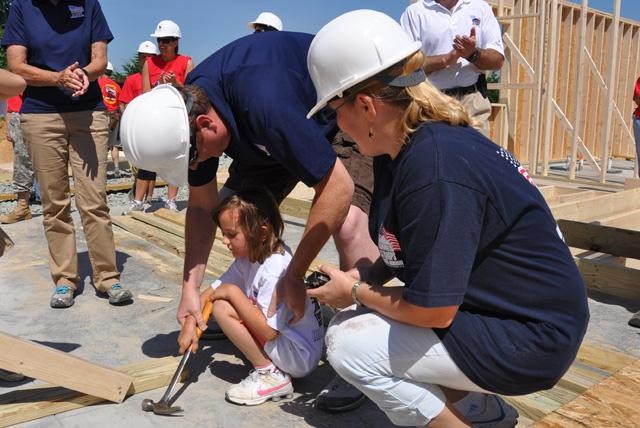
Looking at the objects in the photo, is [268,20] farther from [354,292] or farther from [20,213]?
[354,292]

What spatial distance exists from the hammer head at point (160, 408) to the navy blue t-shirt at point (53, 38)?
81.7 inches

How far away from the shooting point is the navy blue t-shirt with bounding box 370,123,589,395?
1.55 metres

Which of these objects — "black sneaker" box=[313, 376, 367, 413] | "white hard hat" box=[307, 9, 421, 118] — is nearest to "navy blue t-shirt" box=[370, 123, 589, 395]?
"white hard hat" box=[307, 9, 421, 118]

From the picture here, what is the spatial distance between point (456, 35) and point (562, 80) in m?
9.38

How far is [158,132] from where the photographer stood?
2236 millimetres

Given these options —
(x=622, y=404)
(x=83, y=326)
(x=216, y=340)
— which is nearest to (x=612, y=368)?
(x=622, y=404)

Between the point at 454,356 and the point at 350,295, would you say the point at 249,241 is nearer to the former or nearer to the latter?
the point at 350,295

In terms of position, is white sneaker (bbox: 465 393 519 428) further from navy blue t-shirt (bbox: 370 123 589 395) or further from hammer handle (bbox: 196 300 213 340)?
hammer handle (bbox: 196 300 213 340)

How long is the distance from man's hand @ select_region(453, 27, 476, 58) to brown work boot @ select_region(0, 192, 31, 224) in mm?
4559

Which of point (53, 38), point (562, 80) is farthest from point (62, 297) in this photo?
point (562, 80)

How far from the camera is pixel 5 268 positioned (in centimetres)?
444

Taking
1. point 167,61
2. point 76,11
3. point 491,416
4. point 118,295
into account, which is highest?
point 76,11

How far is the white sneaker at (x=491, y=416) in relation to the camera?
6.93 ft

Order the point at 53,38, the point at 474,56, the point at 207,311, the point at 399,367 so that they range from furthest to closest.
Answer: the point at 474,56, the point at 53,38, the point at 207,311, the point at 399,367
